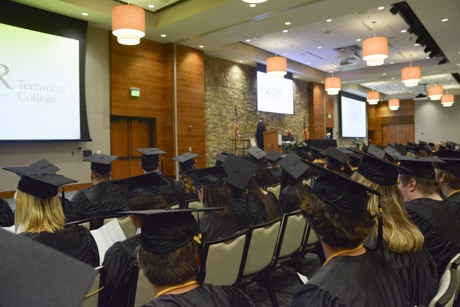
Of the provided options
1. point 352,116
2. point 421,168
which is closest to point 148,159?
point 421,168

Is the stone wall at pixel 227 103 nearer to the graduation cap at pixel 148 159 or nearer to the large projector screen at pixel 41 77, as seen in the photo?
the large projector screen at pixel 41 77

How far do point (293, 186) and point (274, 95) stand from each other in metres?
11.7

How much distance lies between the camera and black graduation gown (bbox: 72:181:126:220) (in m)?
3.89

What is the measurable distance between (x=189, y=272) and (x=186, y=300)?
4.5 inches

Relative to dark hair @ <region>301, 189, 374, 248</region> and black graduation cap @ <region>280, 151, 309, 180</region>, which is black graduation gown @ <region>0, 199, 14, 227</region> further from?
dark hair @ <region>301, 189, 374, 248</region>

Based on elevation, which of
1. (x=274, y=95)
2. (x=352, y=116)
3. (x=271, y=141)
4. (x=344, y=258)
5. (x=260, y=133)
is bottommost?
(x=344, y=258)

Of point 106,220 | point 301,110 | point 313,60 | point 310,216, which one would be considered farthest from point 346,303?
point 301,110

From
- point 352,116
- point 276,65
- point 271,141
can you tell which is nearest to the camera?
point 276,65

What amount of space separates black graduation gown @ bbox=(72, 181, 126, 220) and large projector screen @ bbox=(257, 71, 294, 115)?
11.3m

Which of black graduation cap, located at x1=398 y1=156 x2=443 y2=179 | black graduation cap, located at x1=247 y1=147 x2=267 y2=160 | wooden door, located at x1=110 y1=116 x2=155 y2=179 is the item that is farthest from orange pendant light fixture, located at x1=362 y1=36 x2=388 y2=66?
black graduation cap, located at x1=398 y1=156 x2=443 y2=179

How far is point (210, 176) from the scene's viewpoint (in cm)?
338

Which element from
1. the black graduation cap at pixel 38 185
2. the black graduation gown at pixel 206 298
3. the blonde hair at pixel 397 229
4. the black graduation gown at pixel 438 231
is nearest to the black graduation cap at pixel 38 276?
the black graduation gown at pixel 206 298

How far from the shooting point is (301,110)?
1797cm

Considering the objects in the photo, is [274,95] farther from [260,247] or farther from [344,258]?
[344,258]
